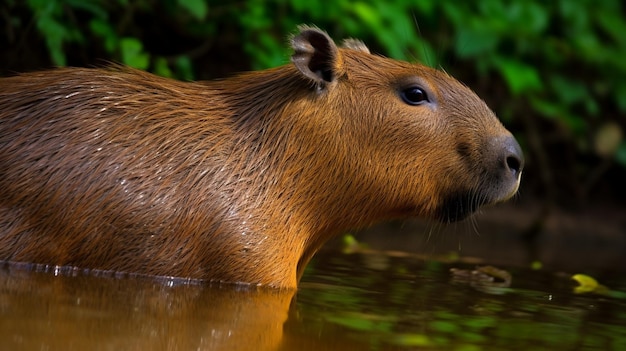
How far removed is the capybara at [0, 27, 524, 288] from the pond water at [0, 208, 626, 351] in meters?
0.15

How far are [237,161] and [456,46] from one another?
471 cm

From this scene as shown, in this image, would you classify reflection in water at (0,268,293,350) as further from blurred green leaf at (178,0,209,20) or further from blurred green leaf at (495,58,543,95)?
blurred green leaf at (495,58,543,95)

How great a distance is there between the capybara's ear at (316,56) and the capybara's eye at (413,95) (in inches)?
14.5

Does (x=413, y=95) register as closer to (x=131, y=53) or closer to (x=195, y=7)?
(x=195, y=7)

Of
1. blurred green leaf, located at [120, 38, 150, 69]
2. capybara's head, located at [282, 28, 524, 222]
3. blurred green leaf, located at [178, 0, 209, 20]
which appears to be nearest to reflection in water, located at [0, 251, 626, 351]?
capybara's head, located at [282, 28, 524, 222]

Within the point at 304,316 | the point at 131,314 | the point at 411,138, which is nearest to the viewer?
the point at 131,314

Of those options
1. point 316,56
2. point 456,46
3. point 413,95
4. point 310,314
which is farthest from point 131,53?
point 456,46

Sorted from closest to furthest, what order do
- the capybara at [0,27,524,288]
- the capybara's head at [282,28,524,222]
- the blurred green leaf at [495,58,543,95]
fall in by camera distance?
1. the capybara at [0,27,524,288]
2. the capybara's head at [282,28,524,222]
3. the blurred green leaf at [495,58,543,95]

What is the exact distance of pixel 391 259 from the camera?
20.0ft

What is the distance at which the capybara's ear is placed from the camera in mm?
4422

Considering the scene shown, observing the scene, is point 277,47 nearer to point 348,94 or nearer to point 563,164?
point 348,94

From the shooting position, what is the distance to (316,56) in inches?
177

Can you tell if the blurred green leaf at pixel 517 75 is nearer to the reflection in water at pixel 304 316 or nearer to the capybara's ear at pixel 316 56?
the reflection in water at pixel 304 316

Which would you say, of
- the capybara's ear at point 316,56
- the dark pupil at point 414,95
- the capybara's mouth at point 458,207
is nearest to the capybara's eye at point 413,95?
the dark pupil at point 414,95
